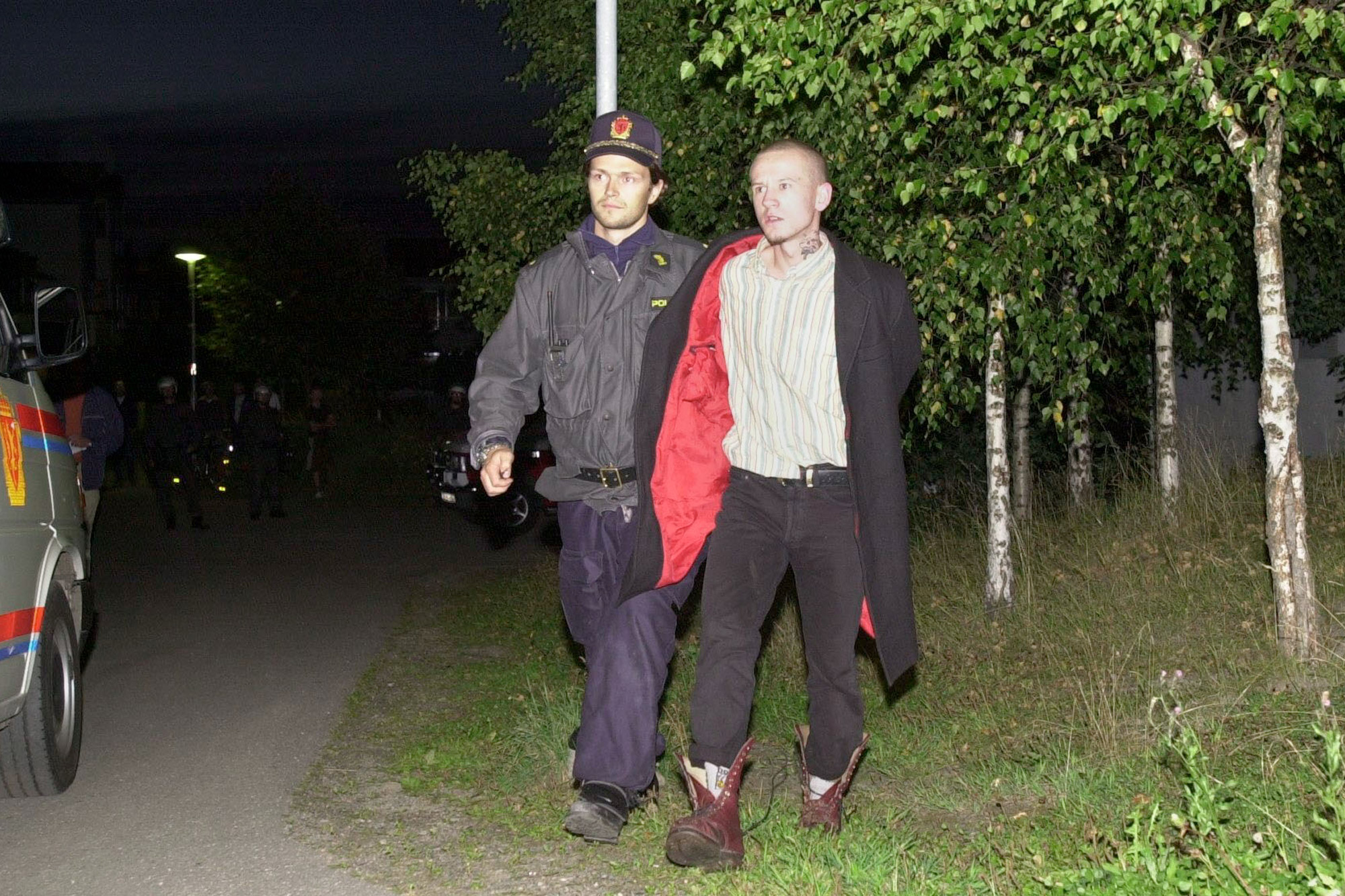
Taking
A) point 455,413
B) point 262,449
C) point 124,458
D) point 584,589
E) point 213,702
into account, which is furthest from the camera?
point 124,458

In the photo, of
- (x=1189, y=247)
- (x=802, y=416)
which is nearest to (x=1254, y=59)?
(x=1189, y=247)

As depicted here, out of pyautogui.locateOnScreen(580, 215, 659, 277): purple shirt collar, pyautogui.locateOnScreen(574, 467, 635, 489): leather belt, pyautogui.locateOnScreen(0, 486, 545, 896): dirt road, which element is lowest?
pyautogui.locateOnScreen(0, 486, 545, 896): dirt road

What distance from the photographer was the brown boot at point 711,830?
14.7 ft

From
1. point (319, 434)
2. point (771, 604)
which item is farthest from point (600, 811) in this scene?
point (319, 434)

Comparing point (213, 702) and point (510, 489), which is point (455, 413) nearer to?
point (510, 489)

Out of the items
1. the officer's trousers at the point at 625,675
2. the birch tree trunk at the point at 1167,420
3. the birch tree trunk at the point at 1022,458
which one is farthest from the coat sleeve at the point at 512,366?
the birch tree trunk at the point at 1022,458

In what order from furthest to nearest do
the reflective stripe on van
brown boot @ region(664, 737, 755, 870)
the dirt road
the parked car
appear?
the parked car
the reflective stripe on van
the dirt road
brown boot @ region(664, 737, 755, 870)

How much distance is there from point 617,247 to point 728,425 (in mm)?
735

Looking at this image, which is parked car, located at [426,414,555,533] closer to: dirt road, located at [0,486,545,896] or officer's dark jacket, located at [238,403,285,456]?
dirt road, located at [0,486,545,896]

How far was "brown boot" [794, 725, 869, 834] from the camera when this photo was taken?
15.8 feet

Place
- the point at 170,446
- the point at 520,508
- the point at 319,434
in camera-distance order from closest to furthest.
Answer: the point at 170,446 < the point at 520,508 < the point at 319,434

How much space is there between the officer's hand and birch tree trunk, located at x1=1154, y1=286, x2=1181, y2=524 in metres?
6.09

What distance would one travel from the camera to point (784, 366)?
4660 mm

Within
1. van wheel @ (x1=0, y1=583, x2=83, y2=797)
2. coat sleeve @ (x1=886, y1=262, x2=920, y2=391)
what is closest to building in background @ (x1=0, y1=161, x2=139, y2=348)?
van wheel @ (x1=0, y1=583, x2=83, y2=797)
